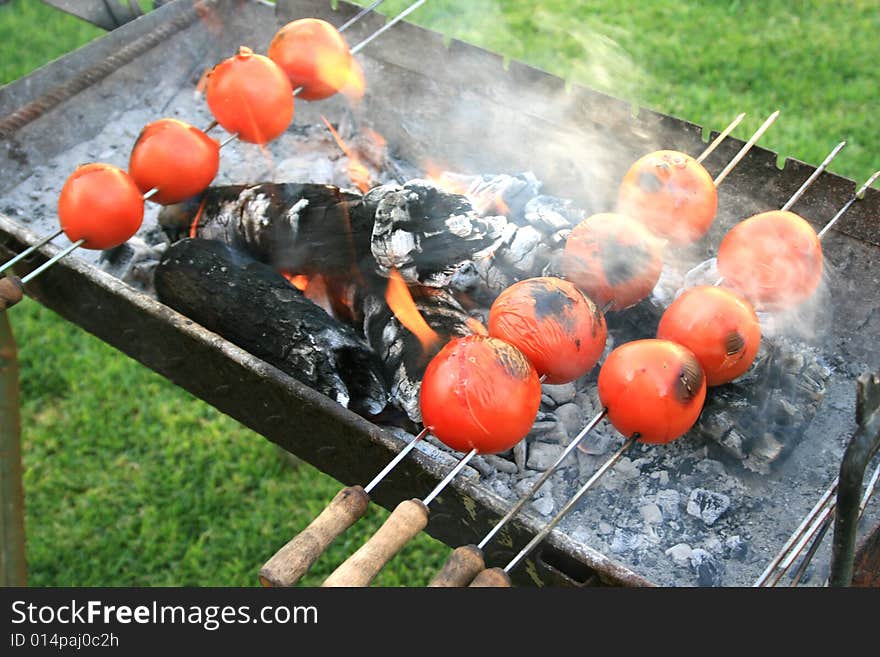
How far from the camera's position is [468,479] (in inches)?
90.4

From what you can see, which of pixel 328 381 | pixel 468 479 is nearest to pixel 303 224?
pixel 328 381

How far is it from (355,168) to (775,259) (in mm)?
1837

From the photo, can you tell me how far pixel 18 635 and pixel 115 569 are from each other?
6.60ft

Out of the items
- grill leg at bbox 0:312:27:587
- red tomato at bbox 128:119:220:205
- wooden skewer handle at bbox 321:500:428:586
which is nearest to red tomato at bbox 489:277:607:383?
wooden skewer handle at bbox 321:500:428:586

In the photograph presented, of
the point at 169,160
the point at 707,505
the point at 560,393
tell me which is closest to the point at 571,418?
the point at 560,393

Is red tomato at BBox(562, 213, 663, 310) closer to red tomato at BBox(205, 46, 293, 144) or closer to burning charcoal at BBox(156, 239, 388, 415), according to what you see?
burning charcoal at BBox(156, 239, 388, 415)

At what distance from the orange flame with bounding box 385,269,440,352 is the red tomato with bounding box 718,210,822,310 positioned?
92cm

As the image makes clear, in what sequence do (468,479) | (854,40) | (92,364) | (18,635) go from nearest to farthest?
(18,635) < (468,479) < (92,364) < (854,40)

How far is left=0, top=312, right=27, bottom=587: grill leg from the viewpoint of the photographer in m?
3.02

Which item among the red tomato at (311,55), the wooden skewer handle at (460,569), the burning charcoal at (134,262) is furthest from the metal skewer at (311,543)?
the red tomato at (311,55)

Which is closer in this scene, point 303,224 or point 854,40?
point 303,224

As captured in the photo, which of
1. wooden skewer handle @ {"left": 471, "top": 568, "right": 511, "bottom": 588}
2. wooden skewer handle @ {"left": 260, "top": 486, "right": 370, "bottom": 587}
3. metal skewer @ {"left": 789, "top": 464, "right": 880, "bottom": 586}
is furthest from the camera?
metal skewer @ {"left": 789, "top": 464, "right": 880, "bottom": 586}

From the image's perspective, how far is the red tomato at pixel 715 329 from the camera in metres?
2.44

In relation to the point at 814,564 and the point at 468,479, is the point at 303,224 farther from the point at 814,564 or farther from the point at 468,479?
the point at 814,564
